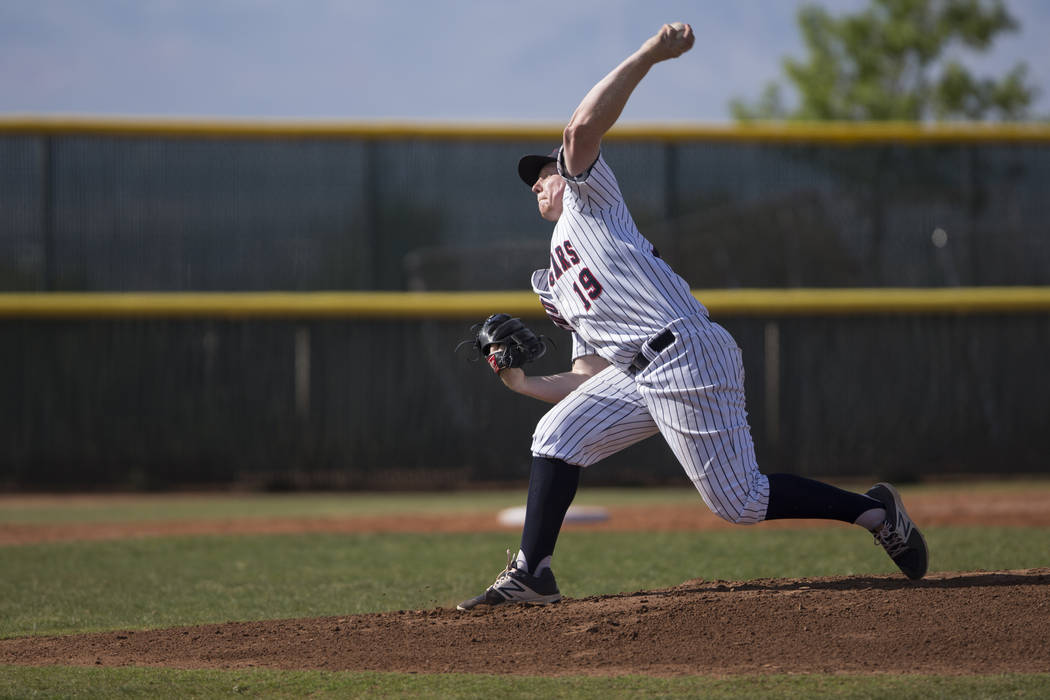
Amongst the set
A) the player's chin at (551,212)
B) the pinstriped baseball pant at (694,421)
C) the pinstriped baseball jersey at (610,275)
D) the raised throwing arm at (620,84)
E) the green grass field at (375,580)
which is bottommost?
the green grass field at (375,580)

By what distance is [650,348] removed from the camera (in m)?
4.19

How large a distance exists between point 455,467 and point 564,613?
7.07 m

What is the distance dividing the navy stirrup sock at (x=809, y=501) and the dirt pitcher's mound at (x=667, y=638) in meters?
0.27

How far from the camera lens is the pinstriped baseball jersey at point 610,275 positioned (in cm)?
416

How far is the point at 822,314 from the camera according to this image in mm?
11195

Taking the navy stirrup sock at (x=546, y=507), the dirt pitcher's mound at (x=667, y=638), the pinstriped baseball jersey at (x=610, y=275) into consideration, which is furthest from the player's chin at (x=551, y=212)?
the dirt pitcher's mound at (x=667, y=638)

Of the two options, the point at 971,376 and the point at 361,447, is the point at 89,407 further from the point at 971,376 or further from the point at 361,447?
the point at 971,376

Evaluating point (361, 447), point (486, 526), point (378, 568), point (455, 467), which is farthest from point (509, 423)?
point (378, 568)

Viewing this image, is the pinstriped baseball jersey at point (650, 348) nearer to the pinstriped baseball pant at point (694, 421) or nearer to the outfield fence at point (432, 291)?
the pinstriped baseball pant at point (694, 421)

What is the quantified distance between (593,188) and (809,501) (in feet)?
4.37

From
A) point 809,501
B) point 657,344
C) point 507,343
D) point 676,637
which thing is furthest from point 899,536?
point 507,343

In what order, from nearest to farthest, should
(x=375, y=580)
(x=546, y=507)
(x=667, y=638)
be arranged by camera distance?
(x=667, y=638), (x=546, y=507), (x=375, y=580)

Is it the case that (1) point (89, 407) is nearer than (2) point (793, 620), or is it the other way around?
(2) point (793, 620)

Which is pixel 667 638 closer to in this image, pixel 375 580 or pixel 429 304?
pixel 375 580
